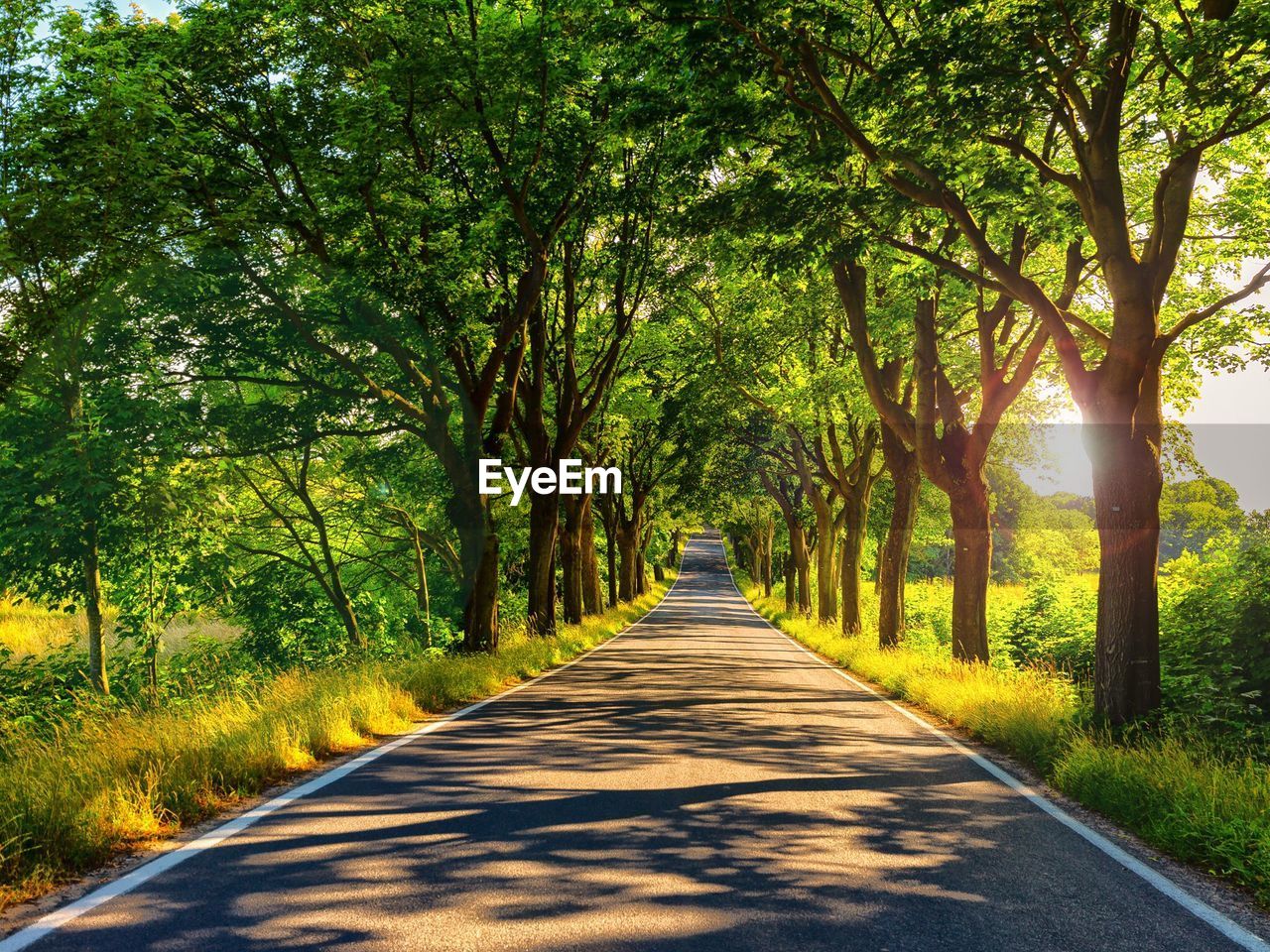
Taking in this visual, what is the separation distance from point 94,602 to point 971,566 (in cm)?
1401

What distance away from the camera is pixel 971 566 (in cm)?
1447

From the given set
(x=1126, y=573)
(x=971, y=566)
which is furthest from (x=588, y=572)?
(x=1126, y=573)

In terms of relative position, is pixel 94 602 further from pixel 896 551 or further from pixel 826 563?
pixel 826 563

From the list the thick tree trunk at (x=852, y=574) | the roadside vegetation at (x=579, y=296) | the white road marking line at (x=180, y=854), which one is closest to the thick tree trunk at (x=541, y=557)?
the roadside vegetation at (x=579, y=296)

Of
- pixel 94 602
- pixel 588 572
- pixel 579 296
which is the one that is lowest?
pixel 588 572

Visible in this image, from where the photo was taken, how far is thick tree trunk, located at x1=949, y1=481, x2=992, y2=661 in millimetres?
14320

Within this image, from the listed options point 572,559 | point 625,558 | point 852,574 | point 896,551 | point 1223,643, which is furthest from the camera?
point 625,558

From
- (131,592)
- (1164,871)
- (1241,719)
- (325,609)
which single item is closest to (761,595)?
(325,609)

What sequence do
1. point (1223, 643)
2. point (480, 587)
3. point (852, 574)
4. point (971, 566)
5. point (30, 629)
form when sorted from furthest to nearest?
point (30, 629)
point (852, 574)
point (480, 587)
point (971, 566)
point (1223, 643)

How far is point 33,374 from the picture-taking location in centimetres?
1300

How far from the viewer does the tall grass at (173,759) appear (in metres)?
4.79

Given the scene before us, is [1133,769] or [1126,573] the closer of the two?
[1133,769]

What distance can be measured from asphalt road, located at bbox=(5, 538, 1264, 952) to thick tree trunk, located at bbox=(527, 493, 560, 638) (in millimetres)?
12083

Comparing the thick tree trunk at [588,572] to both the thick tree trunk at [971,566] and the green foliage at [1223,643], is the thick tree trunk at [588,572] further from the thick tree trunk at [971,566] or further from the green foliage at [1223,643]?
the green foliage at [1223,643]
